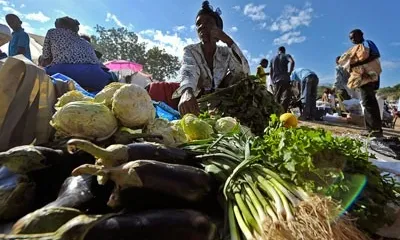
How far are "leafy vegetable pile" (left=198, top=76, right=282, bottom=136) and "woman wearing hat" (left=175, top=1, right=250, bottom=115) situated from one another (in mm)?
309

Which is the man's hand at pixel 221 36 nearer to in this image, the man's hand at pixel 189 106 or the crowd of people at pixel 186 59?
the crowd of people at pixel 186 59

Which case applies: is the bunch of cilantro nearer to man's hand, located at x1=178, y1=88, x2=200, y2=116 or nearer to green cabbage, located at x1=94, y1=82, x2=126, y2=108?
green cabbage, located at x1=94, y1=82, x2=126, y2=108

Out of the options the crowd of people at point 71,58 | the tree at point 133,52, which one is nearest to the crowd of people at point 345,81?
the crowd of people at point 71,58

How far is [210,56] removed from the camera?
10.8 ft

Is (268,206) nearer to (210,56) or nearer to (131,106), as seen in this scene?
(131,106)

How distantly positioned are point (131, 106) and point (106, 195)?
503 mm

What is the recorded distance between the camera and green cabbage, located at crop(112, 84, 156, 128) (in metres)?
1.32

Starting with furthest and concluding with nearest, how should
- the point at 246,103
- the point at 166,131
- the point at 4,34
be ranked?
the point at 4,34 < the point at 246,103 < the point at 166,131

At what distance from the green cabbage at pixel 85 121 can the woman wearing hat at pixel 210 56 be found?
172cm

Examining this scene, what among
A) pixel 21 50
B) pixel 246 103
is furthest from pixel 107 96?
pixel 21 50

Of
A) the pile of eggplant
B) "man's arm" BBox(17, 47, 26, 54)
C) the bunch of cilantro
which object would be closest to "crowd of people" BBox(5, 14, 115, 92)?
"man's arm" BBox(17, 47, 26, 54)

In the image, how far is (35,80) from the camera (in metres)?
1.58

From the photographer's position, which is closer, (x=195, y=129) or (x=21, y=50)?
(x=195, y=129)

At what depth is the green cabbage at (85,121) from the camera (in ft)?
4.03
